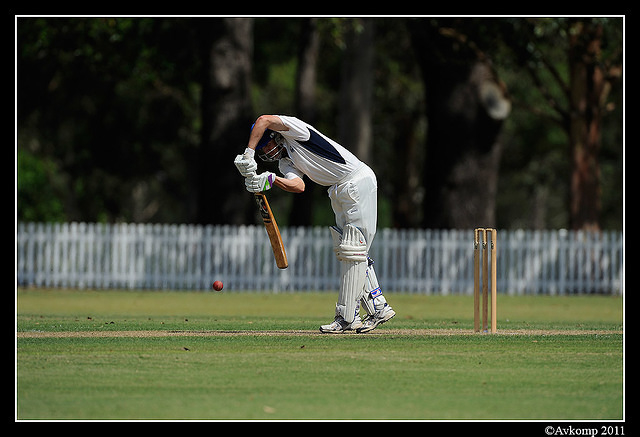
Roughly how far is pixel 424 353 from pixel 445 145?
14062 mm

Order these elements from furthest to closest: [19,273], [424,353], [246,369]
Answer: [19,273] → [424,353] → [246,369]

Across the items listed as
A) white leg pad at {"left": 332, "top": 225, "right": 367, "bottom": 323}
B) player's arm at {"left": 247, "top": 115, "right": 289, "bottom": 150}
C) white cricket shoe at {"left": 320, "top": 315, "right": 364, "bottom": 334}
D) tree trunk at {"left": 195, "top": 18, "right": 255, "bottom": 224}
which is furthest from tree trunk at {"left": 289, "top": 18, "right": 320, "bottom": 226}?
player's arm at {"left": 247, "top": 115, "right": 289, "bottom": 150}

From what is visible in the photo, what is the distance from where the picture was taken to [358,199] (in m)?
10.9

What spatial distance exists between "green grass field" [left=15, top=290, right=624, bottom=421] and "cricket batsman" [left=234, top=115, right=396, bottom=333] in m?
0.52

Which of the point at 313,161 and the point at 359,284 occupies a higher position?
the point at 313,161

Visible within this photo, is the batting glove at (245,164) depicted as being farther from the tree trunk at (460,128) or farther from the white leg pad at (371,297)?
the tree trunk at (460,128)

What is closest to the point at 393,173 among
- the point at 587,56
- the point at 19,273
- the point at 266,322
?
the point at 587,56

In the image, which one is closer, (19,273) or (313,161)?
(313,161)

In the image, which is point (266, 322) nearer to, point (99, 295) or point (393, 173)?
point (99, 295)

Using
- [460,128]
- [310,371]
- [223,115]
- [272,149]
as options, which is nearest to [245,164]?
[272,149]

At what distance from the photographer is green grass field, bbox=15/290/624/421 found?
7.38m

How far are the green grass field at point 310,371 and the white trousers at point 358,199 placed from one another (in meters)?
1.06

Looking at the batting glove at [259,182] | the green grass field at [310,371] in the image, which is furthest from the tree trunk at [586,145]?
the batting glove at [259,182]

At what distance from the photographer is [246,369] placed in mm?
8781
